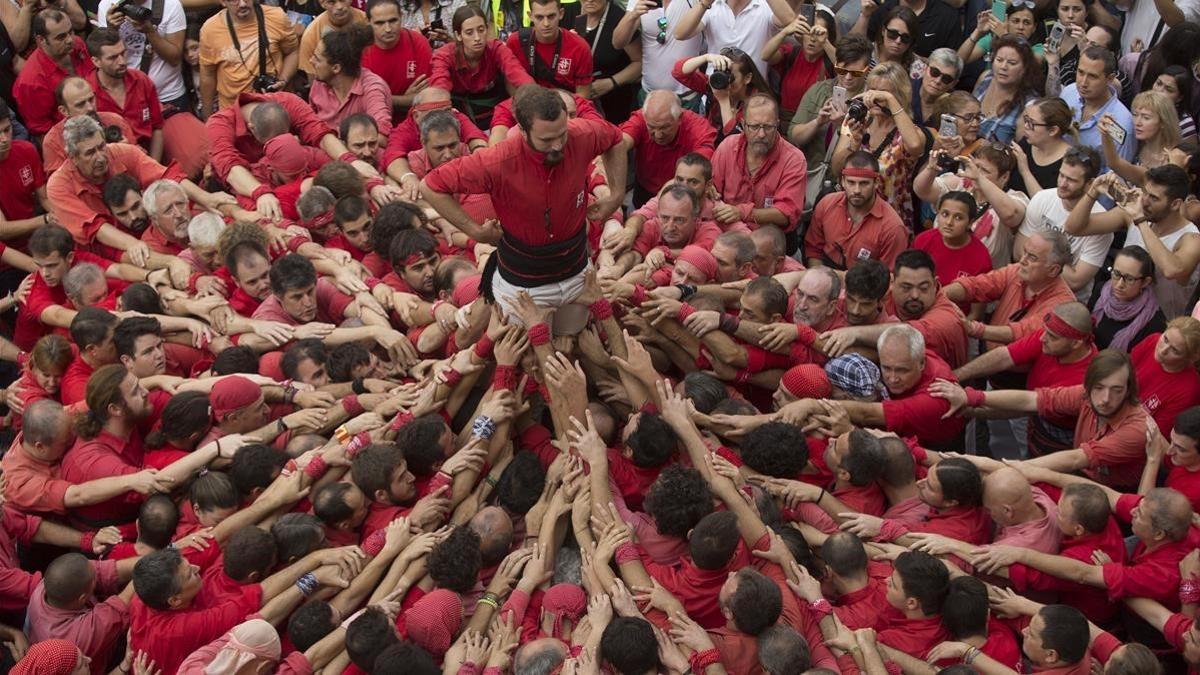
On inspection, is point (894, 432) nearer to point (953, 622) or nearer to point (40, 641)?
point (953, 622)

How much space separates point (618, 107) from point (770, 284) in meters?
4.27

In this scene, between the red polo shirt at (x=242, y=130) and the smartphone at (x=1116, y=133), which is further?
the red polo shirt at (x=242, y=130)

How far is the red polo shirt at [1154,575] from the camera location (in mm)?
6867

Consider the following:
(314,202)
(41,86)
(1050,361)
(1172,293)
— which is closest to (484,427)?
(314,202)

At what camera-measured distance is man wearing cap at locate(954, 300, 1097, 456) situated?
8148 mm

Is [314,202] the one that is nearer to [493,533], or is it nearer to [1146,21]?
[493,533]

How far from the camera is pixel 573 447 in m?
7.59

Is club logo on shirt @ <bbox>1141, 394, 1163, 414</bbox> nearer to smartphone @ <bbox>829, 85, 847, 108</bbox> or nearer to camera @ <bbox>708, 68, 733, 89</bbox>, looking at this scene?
smartphone @ <bbox>829, 85, 847, 108</bbox>

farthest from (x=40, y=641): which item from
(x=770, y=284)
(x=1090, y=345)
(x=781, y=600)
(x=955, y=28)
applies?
(x=955, y=28)

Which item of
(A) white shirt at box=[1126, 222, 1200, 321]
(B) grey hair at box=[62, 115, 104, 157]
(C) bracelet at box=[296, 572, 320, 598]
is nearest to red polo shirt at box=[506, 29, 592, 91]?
(B) grey hair at box=[62, 115, 104, 157]

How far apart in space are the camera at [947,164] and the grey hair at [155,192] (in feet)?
17.2

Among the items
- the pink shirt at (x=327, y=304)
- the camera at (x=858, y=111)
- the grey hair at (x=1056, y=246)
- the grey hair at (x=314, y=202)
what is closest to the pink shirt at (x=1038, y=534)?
the grey hair at (x=1056, y=246)

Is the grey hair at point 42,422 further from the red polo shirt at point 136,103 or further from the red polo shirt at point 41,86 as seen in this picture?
the red polo shirt at point 41,86

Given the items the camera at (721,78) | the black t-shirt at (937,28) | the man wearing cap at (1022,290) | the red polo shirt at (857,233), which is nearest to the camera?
the man wearing cap at (1022,290)
